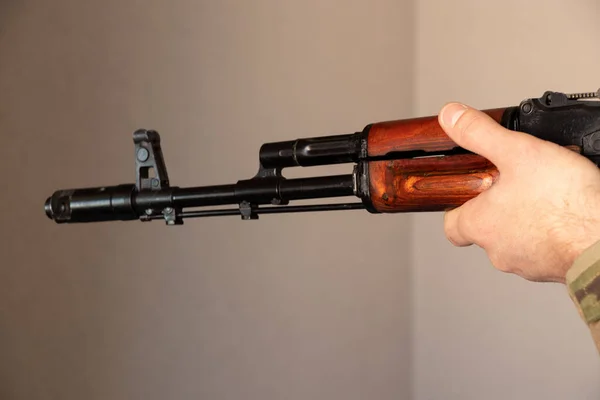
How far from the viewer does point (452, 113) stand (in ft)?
2.52

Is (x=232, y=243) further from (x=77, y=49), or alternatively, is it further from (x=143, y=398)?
(x=77, y=49)

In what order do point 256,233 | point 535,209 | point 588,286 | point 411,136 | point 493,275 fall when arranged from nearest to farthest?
point 588,286, point 535,209, point 411,136, point 256,233, point 493,275

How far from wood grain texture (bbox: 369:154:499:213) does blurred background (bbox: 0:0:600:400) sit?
27.1 inches

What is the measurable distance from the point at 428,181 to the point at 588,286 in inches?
11.5

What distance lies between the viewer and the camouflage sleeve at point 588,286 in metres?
0.60

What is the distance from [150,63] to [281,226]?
1.87 ft

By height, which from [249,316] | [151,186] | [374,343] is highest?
[151,186]

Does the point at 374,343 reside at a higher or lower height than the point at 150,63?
lower

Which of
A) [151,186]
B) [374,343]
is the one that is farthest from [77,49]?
[374,343]

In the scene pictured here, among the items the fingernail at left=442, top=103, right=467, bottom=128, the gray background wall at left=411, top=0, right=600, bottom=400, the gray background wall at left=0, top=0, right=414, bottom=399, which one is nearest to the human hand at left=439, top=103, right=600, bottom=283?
the fingernail at left=442, top=103, right=467, bottom=128

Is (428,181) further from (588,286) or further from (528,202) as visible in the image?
(588,286)

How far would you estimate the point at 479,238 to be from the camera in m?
0.78

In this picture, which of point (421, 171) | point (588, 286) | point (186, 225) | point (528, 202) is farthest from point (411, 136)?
point (186, 225)

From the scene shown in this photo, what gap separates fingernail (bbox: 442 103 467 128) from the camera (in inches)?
30.2
